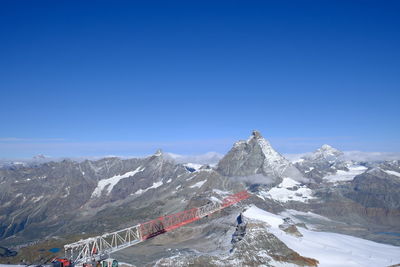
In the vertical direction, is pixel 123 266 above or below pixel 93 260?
below

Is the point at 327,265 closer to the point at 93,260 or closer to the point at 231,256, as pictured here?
the point at 231,256

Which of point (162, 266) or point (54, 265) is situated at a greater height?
point (54, 265)

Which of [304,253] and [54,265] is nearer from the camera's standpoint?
[54,265]

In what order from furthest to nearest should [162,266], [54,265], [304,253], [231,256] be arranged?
1. [304,253]
2. [231,256]
3. [162,266]
4. [54,265]

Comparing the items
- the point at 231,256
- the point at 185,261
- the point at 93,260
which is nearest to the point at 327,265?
the point at 231,256

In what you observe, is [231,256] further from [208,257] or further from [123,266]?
[123,266]

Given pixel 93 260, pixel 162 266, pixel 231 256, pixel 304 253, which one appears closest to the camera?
pixel 93 260

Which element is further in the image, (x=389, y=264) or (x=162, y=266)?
(x=389, y=264)

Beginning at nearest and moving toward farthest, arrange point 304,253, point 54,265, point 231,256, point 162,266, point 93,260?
1. point 54,265
2. point 93,260
3. point 162,266
4. point 231,256
5. point 304,253

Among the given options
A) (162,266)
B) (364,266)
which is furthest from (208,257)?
(364,266)
